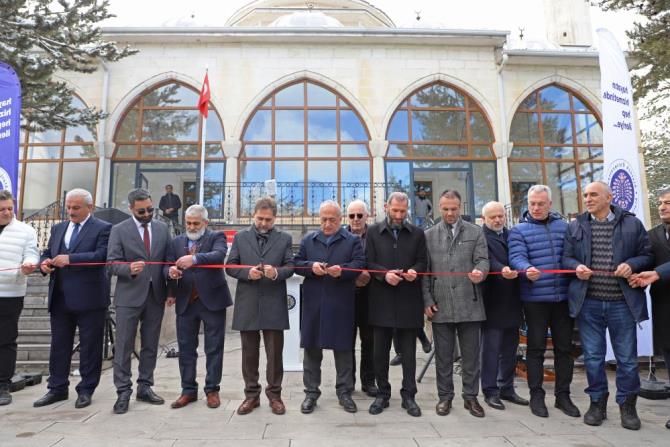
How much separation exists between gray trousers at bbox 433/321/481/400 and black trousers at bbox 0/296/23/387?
4.15m

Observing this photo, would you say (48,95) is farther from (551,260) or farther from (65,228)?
(551,260)

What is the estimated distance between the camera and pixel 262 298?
13.6ft

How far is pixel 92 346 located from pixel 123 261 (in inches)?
35.6

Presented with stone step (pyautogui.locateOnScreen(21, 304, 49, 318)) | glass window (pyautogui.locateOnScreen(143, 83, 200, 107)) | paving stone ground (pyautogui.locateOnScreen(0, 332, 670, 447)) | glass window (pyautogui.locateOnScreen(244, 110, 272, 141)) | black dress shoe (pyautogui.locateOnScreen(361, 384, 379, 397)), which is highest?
glass window (pyautogui.locateOnScreen(143, 83, 200, 107))

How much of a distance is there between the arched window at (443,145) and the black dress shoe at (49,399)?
10.9 metres

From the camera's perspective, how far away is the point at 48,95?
30.8 ft

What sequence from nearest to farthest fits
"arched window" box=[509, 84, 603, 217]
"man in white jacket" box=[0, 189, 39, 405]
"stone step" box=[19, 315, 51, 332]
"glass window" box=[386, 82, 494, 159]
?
"man in white jacket" box=[0, 189, 39, 405] < "stone step" box=[19, 315, 51, 332] < "glass window" box=[386, 82, 494, 159] < "arched window" box=[509, 84, 603, 217]

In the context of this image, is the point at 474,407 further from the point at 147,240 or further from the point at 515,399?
A: the point at 147,240

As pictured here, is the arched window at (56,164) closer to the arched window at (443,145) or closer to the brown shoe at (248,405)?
the arched window at (443,145)

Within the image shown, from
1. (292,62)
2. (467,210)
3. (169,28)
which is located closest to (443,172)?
(467,210)

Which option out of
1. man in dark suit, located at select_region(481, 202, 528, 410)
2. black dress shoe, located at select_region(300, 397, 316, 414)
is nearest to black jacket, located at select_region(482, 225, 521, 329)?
man in dark suit, located at select_region(481, 202, 528, 410)

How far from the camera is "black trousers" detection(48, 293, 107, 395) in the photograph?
4.30m

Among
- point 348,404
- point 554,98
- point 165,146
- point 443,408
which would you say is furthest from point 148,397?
point 554,98

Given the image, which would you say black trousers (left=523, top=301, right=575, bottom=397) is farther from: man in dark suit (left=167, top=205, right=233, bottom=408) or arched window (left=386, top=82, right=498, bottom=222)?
arched window (left=386, top=82, right=498, bottom=222)
